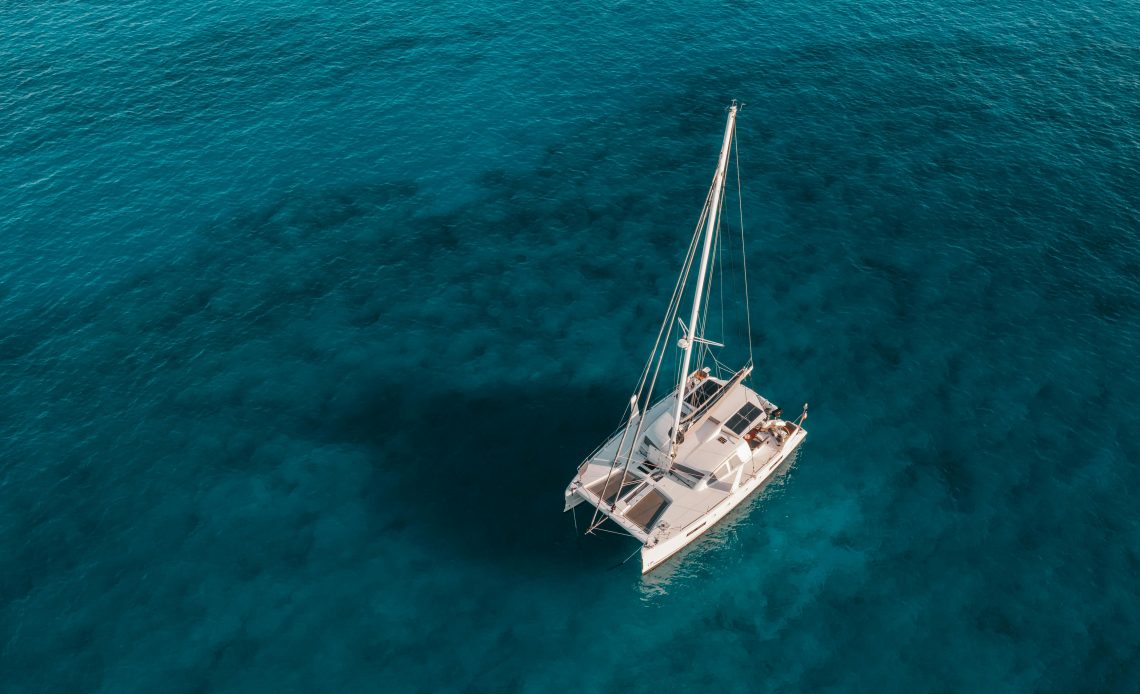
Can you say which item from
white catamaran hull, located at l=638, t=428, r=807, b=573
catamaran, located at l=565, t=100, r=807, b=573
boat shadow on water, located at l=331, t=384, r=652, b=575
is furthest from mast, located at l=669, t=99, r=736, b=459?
boat shadow on water, located at l=331, t=384, r=652, b=575

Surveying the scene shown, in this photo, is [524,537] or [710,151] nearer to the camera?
[524,537]

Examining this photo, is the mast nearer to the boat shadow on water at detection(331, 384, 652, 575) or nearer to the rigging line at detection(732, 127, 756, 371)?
the boat shadow on water at detection(331, 384, 652, 575)

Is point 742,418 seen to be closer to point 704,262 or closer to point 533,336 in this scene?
point 704,262

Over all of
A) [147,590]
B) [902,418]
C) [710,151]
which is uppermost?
[710,151]

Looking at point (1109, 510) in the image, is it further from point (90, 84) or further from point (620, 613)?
point (90, 84)

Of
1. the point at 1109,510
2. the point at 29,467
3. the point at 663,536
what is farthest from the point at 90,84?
the point at 1109,510

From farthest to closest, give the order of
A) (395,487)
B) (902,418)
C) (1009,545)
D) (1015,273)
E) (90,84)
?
(90,84) < (1015,273) < (902,418) < (395,487) < (1009,545)

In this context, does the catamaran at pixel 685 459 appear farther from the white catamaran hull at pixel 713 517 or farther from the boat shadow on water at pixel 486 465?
the boat shadow on water at pixel 486 465

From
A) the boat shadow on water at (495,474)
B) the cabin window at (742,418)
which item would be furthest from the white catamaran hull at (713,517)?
the cabin window at (742,418)
